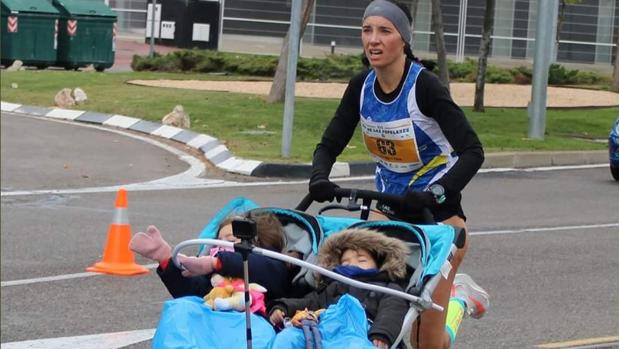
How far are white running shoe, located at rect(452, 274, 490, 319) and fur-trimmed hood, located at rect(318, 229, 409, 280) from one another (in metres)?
1.38

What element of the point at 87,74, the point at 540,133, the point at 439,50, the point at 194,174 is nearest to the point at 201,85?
the point at 87,74

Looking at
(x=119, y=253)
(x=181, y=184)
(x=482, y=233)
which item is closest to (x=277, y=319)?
(x=119, y=253)

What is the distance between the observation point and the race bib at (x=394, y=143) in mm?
5523

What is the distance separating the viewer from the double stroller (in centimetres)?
440

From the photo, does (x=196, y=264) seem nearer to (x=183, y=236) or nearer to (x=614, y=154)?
(x=183, y=236)

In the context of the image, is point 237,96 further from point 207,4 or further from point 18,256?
point 207,4

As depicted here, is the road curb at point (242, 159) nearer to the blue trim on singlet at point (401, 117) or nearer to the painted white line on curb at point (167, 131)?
the painted white line on curb at point (167, 131)

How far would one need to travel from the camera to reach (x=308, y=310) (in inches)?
186

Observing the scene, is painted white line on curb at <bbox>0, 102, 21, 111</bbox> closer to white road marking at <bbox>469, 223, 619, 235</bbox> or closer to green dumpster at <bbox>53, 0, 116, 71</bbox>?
green dumpster at <bbox>53, 0, 116, 71</bbox>

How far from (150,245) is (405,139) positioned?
1.37 m

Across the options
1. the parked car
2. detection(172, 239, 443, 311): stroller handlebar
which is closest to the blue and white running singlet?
detection(172, 239, 443, 311): stroller handlebar

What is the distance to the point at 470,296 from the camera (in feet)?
20.9

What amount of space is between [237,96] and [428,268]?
19.6 metres

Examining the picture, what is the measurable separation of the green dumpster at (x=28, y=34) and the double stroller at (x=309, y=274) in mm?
27720
